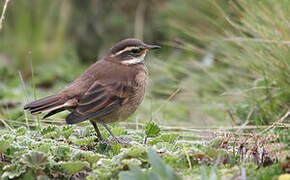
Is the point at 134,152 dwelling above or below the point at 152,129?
below

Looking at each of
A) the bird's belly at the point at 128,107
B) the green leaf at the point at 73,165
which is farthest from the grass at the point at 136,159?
the bird's belly at the point at 128,107

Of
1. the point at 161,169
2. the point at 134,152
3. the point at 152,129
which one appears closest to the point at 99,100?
the point at 152,129

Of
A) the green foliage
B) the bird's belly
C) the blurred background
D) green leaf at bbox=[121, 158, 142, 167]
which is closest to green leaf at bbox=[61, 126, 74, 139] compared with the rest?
the bird's belly

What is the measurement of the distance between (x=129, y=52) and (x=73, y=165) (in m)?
2.28

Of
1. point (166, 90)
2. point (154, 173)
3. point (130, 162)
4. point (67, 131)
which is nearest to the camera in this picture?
point (154, 173)

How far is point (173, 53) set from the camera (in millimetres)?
10828

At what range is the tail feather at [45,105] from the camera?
4488 millimetres

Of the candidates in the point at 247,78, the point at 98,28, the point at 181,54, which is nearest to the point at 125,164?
the point at 247,78

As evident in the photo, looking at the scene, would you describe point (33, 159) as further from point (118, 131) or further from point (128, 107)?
point (128, 107)

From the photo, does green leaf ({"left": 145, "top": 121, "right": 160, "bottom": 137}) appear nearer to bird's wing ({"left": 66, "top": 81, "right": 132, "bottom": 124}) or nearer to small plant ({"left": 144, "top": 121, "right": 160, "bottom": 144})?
small plant ({"left": 144, "top": 121, "right": 160, "bottom": 144})

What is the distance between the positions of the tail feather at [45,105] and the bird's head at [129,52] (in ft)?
3.63

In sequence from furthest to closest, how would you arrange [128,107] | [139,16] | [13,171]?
[139,16], [128,107], [13,171]

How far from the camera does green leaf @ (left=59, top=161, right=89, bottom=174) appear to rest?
351 cm

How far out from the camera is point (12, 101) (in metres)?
7.86
